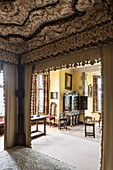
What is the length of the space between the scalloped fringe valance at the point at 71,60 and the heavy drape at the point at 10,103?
2.10ft

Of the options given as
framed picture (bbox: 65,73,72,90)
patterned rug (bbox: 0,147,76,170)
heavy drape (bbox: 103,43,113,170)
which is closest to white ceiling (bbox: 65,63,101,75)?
framed picture (bbox: 65,73,72,90)

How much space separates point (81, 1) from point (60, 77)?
5589 millimetres

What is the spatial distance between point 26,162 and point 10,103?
142 centimetres

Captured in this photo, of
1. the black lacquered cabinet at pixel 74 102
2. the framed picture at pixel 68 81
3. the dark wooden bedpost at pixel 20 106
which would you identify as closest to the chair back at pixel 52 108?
the black lacquered cabinet at pixel 74 102

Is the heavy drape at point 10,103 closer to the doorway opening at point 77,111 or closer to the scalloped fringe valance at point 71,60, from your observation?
the scalloped fringe valance at point 71,60

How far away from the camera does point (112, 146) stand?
205 cm

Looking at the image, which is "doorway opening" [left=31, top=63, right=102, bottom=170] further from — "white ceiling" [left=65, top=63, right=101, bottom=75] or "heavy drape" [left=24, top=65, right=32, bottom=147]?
"heavy drape" [left=24, top=65, right=32, bottom=147]

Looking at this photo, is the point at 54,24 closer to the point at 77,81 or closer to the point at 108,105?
the point at 108,105

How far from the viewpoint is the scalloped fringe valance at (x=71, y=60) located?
236cm

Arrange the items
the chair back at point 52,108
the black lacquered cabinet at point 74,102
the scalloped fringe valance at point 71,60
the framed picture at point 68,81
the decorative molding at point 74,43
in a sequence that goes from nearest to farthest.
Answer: the decorative molding at point 74,43 → the scalloped fringe valance at point 71,60 → the black lacquered cabinet at point 74,102 → the chair back at point 52,108 → the framed picture at point 68,81

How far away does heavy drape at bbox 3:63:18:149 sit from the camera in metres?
3.35

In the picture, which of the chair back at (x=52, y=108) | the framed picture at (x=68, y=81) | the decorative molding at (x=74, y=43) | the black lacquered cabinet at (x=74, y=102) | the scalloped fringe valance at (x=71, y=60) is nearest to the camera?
the decorative molding at (x=74, y=43)

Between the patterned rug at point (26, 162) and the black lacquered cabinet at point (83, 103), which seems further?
the black lacquered cabinet at point (83, 103)

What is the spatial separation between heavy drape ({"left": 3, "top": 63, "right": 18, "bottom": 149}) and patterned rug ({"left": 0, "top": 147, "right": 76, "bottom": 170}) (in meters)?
0.35
